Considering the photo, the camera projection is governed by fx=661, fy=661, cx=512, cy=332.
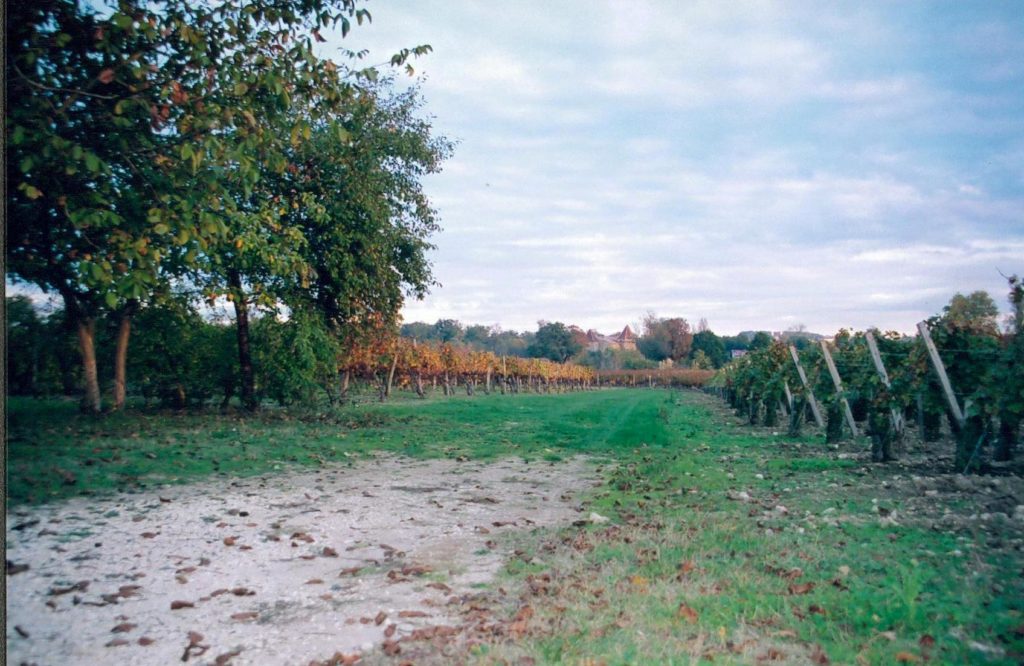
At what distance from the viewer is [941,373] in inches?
379

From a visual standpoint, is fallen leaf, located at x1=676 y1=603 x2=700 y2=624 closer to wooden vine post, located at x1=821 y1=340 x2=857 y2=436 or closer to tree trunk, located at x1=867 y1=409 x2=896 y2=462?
tree trunk, located at x1=867 y1=409 x2=896 y2=462

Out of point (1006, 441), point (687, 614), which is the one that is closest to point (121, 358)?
point (687, 614)

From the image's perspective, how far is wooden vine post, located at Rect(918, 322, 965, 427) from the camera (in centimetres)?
932

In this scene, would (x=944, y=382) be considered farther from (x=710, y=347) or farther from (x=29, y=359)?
(x=710, y=347)

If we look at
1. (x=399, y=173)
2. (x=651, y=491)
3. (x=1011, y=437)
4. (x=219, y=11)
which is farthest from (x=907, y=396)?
(x=399, y=173)

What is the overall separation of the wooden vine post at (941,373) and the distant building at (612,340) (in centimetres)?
10855

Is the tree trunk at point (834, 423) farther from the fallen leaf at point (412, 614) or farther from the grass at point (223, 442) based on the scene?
the fallen leaf at point (412, 614)

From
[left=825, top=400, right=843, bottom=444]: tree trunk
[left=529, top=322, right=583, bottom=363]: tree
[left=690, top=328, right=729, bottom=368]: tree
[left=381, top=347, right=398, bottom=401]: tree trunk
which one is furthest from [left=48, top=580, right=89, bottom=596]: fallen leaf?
Answer: [left=529, top=322, right=583, bottom=363]: tree

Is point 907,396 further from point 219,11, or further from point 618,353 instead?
point 618,353

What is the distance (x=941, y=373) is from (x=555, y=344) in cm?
9852

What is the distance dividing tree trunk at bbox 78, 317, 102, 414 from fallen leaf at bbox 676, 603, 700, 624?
14089mm

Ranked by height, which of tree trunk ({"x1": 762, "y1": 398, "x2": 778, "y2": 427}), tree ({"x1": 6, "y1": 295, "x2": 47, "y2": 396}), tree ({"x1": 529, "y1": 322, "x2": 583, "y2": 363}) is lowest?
tree trunk ({"x1": 762, "y1": 398, "x2": 778, "y2": 427})

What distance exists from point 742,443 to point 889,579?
36.0 ft

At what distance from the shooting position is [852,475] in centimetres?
939
